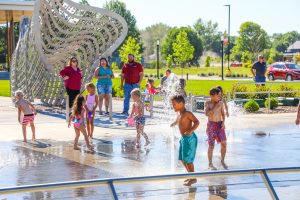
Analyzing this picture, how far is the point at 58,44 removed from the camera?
2191 cm

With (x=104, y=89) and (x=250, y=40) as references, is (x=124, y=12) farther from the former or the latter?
(x=104, y=89)

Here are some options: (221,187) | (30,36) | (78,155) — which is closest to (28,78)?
(30,36)

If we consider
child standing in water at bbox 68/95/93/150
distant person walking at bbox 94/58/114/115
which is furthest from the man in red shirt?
child standing in water at bbox 68/95/93/150

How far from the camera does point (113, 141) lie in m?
14.5

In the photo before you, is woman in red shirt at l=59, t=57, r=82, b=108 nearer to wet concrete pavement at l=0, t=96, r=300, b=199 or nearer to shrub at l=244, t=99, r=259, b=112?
wet concrete pavement at l=0, t=96, r=300, b=199

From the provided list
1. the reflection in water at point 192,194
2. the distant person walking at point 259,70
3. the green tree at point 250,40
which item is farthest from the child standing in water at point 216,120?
the green tree at point 250,40

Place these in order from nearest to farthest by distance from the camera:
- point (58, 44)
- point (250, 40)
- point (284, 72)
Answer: point (58, 44)
point (284, 72)
point (250, 40)

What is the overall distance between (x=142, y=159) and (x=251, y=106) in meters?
9.47

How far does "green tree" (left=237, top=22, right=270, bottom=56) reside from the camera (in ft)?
408

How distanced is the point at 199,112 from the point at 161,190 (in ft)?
41.0

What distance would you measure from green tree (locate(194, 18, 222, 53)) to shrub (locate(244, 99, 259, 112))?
14643cm

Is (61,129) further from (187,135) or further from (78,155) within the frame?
(187,135)

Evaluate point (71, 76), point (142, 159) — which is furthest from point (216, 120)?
point (71, 76)

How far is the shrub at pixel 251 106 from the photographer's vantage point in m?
21.1
